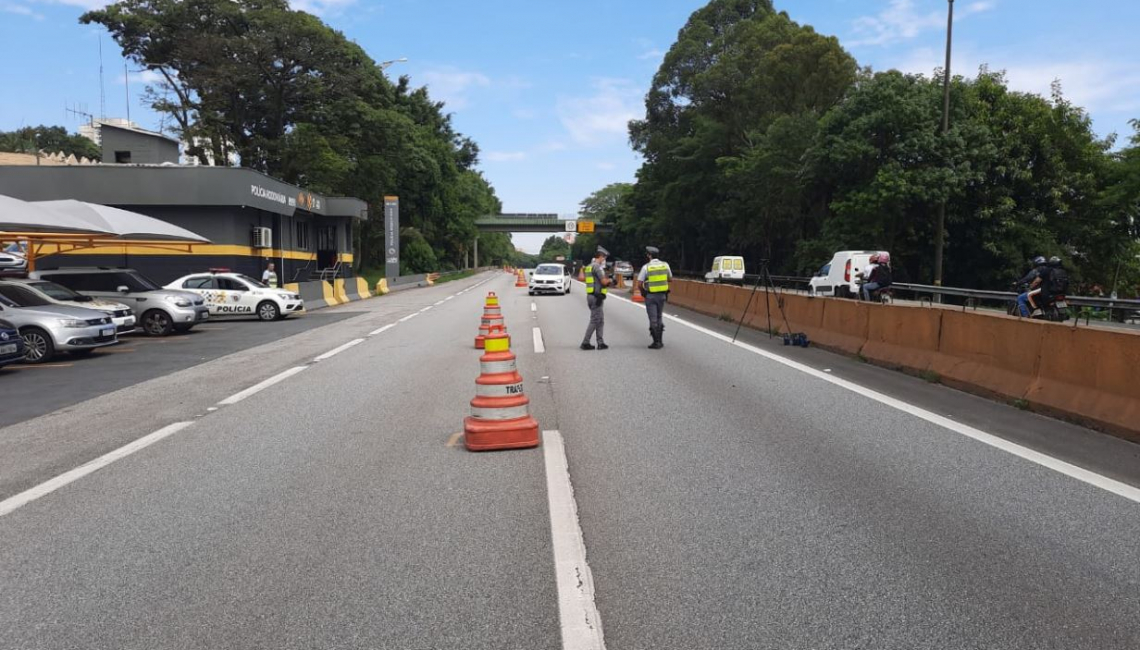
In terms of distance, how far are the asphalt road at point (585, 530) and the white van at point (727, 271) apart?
4114 cm

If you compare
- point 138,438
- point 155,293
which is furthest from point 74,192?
point 138,438

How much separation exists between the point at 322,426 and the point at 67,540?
129 inches

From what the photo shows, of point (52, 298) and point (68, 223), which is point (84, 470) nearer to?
point (52, 298)

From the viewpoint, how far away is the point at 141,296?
1862 cm

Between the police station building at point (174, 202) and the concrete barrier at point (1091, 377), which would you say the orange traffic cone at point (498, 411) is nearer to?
the concrete barrier at point (1091, 377)

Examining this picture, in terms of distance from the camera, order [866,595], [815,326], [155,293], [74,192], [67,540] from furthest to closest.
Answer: [74,192] → [155,293] → [815,326] → [67,540] → [866,595]

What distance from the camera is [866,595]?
3.82 metres

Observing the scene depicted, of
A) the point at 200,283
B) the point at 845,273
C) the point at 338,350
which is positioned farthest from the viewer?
the point at 845,273

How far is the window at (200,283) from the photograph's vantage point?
22562 mm

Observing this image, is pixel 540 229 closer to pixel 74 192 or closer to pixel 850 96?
pixel 850 96

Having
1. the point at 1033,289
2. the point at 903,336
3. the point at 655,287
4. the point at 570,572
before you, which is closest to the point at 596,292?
the point at 655,287

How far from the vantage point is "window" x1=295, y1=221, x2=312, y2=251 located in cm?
4275

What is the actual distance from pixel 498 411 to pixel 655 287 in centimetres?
772

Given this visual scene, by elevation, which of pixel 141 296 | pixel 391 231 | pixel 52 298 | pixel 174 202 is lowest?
pixel 141 296
